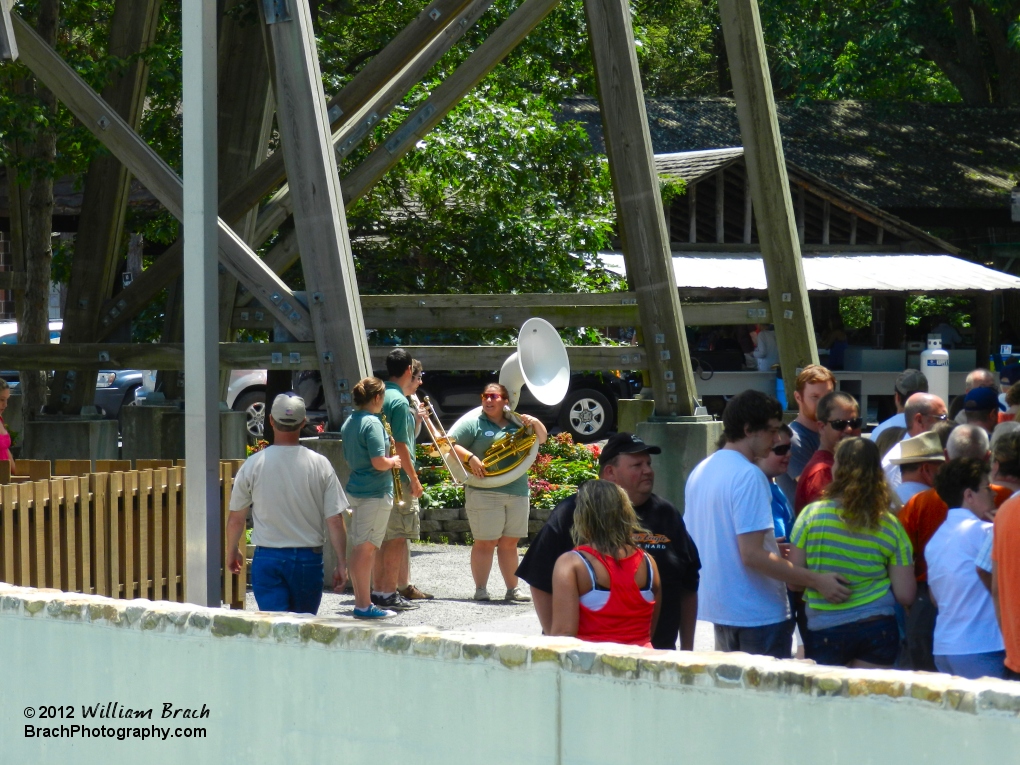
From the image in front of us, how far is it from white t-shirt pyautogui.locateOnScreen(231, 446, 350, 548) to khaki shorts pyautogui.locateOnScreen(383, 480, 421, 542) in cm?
206

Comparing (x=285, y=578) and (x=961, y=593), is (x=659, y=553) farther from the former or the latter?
(x=285, y=578)

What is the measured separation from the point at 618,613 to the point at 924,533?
1.59 m

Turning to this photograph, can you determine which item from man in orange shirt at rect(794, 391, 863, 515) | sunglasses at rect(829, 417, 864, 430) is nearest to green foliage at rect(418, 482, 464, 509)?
man in orange shirt at rect(794, 391, 863, 515)

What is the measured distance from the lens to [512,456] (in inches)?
373

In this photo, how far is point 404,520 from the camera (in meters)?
9.19

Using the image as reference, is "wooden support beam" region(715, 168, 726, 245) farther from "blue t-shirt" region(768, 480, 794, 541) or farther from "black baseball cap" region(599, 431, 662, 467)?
"black baseball cap" region(599, 431, 662, 467)

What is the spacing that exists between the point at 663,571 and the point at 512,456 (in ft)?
13.7

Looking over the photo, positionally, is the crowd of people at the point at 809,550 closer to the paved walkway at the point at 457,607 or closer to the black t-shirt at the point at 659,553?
the black t-shirt at the point at 659,553

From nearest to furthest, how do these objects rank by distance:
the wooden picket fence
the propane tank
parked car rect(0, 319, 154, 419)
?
the wooden picket fence
the propane tank
parked car rect(0, 319, 154, 419)

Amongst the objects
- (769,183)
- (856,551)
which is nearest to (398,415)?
(856,551)

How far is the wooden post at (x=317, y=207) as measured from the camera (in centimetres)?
925

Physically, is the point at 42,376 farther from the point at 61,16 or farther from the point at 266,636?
the point at 266,636

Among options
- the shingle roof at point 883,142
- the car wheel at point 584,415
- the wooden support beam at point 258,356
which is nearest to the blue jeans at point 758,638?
the wooden support beam at point 258,356

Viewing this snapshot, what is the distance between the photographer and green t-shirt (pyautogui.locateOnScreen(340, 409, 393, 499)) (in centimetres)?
846
